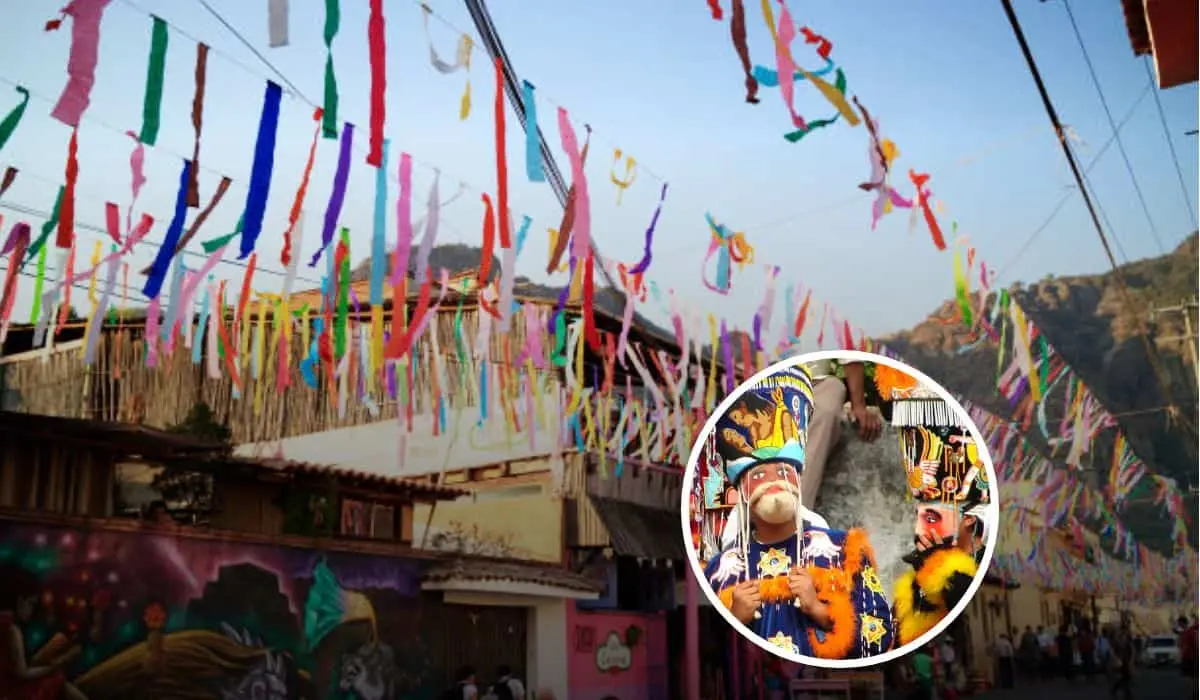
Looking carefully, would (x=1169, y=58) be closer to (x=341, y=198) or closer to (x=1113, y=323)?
(x=341, y=198)

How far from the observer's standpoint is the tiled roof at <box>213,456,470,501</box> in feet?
42.0

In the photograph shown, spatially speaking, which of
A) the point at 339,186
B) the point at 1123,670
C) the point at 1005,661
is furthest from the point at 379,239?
the point at 1005,661

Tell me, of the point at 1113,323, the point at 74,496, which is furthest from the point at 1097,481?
the point at 74,496

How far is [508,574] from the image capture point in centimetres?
1499

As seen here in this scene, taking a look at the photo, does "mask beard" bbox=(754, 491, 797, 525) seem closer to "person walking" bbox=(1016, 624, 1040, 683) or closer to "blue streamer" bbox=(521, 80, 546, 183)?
"blue streamer" bbox=(521, 80, 546, 183)

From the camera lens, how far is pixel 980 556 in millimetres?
3613

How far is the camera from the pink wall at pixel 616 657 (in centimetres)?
1689

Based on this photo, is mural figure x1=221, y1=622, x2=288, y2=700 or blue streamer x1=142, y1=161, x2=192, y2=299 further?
mural figure x1=221, y1=622, x2=288, y2=700

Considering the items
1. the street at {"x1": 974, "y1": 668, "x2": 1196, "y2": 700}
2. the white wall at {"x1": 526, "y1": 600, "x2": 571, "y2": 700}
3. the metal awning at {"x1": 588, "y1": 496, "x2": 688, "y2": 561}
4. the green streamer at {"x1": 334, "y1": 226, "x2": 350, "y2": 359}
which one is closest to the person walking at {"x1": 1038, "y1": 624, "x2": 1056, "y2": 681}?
the street at {"x1": 974, "y1": 668, "x2": 1196, "y2": 700}

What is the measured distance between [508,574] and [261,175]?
8886mm

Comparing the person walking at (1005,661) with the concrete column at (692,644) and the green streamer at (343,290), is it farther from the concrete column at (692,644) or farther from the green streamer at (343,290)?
the green streamer at (343,290)

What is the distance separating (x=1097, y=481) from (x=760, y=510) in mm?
50435

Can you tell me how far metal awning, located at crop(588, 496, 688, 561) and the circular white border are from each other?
13385 mm

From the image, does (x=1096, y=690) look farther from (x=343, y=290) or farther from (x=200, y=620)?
(x=343, y=290)
